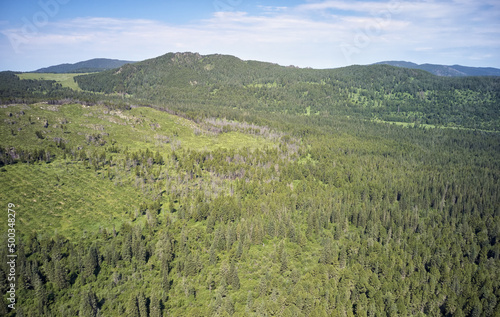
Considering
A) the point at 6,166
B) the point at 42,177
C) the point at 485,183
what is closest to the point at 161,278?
the point at 42,177

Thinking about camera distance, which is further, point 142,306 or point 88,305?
point 142,306

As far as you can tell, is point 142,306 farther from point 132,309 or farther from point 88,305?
point 88,305

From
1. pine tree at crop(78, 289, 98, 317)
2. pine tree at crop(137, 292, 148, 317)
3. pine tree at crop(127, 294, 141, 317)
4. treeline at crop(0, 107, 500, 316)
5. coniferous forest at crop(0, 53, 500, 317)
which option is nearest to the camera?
pine tree at crop(78, 289, 98, 317)

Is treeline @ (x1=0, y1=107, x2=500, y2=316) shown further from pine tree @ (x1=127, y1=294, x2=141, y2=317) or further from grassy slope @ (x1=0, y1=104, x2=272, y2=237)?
grassy slope @ (x1=0, y1=104, x2=272, y2=237)

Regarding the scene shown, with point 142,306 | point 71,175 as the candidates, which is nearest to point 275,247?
point 142,306

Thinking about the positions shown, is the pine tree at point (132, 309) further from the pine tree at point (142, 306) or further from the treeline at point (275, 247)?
the pine tree at point (142, 306)

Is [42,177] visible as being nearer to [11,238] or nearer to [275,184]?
[11,238]

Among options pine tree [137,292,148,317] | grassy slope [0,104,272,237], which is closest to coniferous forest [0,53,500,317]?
pine tree [137,292,148,317]

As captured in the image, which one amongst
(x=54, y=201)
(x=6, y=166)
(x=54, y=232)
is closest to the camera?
(x=54, y=232)
